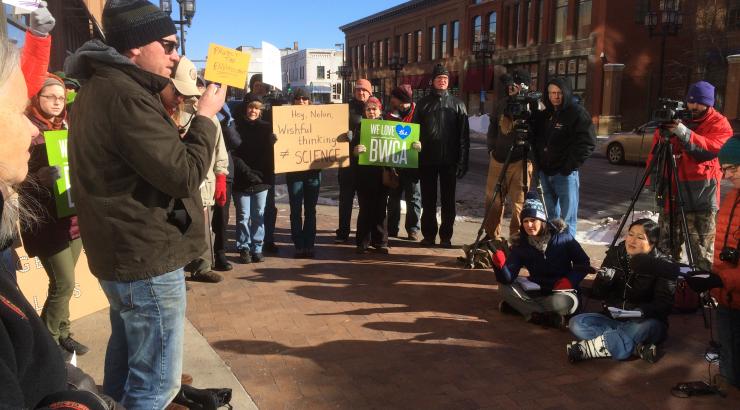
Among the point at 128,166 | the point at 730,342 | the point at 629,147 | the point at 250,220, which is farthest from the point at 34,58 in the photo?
the point at 629,147

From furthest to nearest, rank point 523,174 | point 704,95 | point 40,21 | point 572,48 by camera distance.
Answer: point 572,48 → point 523,174 → point 704,95 → point 40,21

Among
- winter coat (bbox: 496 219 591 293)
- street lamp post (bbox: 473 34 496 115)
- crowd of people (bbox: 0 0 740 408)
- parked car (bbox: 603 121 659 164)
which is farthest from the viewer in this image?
street lamp post (bbox: 473 34 496 115)

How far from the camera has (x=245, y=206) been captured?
614 centimetres

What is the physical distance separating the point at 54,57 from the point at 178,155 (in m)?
12.2

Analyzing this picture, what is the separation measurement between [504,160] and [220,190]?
9.78 ft

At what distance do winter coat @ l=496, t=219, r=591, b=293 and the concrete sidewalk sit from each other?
2222 millimetres

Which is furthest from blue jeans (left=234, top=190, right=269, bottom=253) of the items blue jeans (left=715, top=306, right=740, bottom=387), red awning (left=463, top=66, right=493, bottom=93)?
red awning (left=463, top=66, right=493, bottom=93)

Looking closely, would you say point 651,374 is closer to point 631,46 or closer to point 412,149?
point 412,149

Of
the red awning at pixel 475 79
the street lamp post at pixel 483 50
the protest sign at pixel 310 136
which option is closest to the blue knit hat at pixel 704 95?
the protest sign at pixel 310 136

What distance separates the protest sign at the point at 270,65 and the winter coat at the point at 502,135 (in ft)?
7.75

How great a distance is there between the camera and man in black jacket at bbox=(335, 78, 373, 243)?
22.4 feet

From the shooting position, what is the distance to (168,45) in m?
2.34

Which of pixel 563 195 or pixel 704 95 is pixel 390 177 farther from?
pixel 704 95

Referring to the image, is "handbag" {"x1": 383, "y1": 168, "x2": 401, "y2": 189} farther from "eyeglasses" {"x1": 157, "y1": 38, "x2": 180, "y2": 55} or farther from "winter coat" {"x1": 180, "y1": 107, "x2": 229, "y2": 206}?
"eyeglasses" {"x1": 157, "y1": 38, "x2": 180, "y2": 55}
